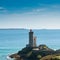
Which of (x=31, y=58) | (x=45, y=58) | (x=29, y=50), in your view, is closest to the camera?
(x=45, y=58)

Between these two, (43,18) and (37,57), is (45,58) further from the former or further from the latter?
(43,18)

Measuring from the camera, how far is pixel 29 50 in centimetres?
1287

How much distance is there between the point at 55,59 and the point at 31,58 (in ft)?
8.17

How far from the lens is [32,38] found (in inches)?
570

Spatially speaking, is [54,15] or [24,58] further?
[54,15]

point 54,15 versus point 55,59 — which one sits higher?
point 54,15

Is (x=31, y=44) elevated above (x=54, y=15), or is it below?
below

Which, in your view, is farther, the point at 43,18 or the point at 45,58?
the point at 43,18

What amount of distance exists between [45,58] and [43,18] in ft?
9.70

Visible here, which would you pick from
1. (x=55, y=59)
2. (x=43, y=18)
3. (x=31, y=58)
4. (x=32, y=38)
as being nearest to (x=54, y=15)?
(x=43, y=18)

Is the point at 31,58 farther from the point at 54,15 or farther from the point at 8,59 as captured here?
the point at 54,15

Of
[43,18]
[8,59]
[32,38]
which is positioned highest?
[43,18]

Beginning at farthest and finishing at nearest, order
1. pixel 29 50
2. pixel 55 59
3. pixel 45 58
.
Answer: pixel 29 50 < pixel 45 58 < pixel 55 59

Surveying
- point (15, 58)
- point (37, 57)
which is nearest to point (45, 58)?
point (37, 57)
